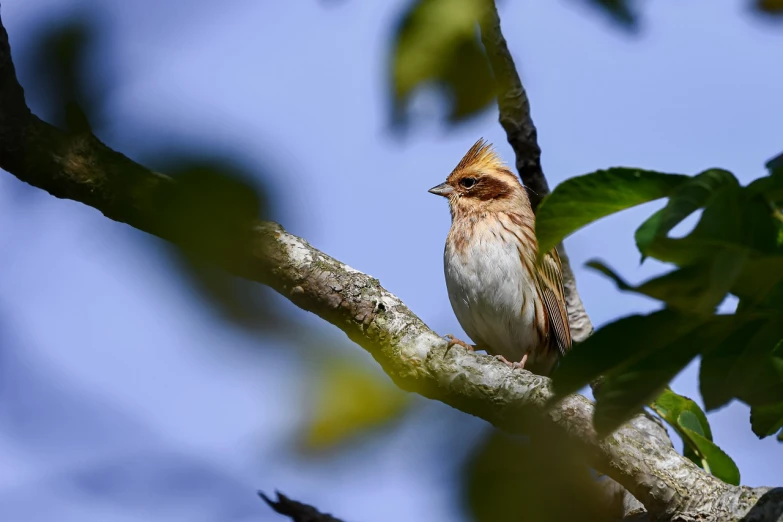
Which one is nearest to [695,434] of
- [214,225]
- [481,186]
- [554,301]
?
[214,225]

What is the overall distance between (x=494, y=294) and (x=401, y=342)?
12.0 ft

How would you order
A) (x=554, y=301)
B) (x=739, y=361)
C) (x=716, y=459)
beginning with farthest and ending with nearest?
(x=554, y=301)
(x=716, y=459)
(x=739, y=361)

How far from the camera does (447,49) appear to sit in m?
A: 1.36

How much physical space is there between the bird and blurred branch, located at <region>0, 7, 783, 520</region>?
3.43 m

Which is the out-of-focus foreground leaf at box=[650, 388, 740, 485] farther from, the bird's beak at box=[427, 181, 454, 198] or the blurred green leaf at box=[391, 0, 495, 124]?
the bird's beak at box=[427, 181, 454, 198]

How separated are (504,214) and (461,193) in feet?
2.03

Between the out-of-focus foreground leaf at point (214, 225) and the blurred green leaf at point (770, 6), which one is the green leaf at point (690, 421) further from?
the out-of-focus foreground leaf at point (214, 225)

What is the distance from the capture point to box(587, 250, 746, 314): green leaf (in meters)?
1.17

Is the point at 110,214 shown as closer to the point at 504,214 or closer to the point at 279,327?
the point at 279,327

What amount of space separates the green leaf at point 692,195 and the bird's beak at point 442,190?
730cm

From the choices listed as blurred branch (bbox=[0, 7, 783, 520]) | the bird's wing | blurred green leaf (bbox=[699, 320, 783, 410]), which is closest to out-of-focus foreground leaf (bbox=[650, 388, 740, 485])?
blurred branch (bbox=[0, 7, 783, 520])

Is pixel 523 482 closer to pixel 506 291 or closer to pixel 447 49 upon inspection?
pixel 447 49

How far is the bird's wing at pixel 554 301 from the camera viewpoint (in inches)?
281

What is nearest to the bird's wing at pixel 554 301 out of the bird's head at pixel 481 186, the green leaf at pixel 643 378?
the bird's head at pixel 481 186
